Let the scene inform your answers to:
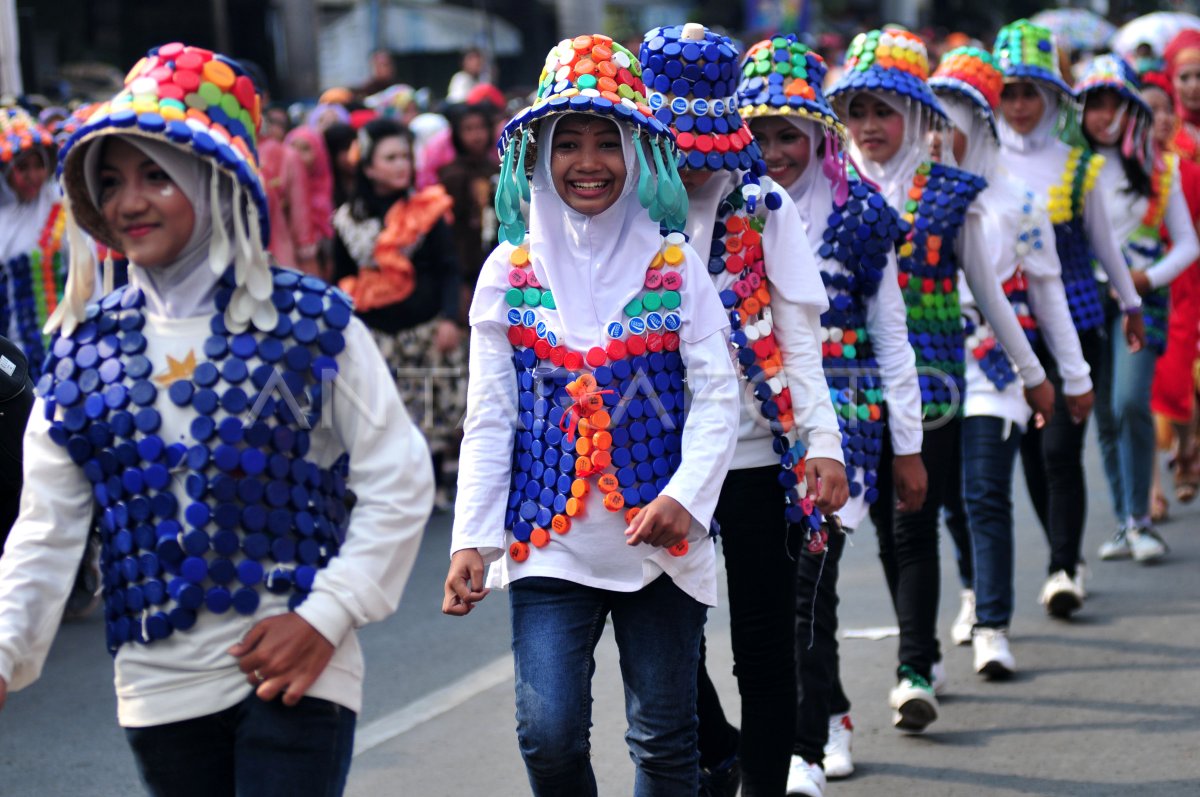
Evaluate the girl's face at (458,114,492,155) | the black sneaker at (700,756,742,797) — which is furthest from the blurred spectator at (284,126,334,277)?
the black sneaker at (700,756,742,797)

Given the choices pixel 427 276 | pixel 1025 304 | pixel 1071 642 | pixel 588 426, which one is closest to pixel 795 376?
pixel 588 426

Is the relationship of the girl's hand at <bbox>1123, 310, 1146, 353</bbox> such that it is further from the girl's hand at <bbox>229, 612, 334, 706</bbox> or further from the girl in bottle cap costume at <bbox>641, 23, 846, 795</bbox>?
the girl's hand at <bbox>229, 612, 334, 706</bbox>

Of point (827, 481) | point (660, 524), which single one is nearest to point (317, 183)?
point (827, 481)

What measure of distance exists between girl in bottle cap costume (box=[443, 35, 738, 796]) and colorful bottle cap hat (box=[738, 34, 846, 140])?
3.44 ft

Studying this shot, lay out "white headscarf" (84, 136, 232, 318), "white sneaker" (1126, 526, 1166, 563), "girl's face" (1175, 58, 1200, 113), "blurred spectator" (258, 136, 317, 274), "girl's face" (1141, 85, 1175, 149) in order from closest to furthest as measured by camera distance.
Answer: "white headscarf" (84, 136, 232, 318) < "white sneaker" (1126, 526, 1166, 563) < "girl's face" (1141, 85, 1175, 149) < "girl's face" (1175, 58, 1200, 113) < "blurred spectator" (258, 136, 317, 274)

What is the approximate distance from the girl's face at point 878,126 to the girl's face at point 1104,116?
8.77ft

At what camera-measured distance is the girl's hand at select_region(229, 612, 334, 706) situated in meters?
2.85

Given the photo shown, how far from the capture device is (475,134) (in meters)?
11.1

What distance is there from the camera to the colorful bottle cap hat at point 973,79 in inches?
250

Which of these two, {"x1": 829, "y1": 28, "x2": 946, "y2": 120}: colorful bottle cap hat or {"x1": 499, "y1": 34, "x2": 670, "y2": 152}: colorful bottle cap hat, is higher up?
{"x1": 829, "y1": 28, "x2": 946, "y2": 120}: colorful bottle cap hat

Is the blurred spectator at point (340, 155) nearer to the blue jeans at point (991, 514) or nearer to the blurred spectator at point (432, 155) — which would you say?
the blurred spectator at point (432, 155)

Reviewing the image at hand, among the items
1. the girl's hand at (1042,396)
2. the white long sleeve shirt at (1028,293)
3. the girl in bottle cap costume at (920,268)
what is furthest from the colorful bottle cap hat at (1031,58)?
the girl's hand at (1042,396)

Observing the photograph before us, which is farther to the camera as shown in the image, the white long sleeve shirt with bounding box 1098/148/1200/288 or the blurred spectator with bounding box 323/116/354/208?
the blurred spectator with bounding box 323/116/354/208

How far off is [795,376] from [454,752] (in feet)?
6.70
